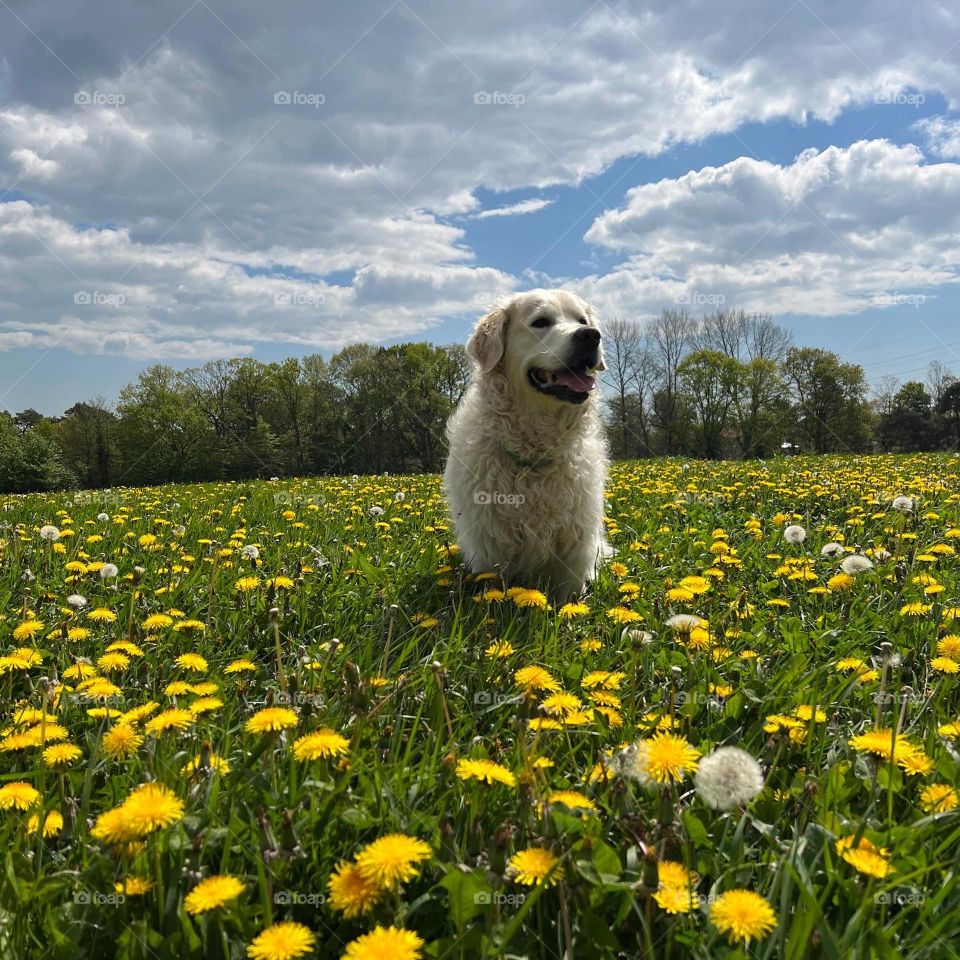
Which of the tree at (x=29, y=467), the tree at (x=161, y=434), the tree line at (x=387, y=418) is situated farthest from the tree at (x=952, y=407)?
the tree at (x=29, y=467)

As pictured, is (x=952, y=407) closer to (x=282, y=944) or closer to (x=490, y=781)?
(x=490, y=781)

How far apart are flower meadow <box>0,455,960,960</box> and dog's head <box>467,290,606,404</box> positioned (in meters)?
1.73

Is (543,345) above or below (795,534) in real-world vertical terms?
above

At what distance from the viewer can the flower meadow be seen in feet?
4.17

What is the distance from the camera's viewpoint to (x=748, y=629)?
3314 mm

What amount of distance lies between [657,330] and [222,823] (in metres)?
59.0

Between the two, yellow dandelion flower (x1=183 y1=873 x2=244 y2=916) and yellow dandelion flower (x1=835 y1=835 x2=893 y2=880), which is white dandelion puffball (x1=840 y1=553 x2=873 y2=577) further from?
yellow dandelion flower (x1=183 y1=873 x2=244 y2=916)

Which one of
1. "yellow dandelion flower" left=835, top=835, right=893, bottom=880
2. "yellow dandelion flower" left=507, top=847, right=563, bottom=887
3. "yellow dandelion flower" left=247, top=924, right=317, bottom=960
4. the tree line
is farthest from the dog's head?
the tree line

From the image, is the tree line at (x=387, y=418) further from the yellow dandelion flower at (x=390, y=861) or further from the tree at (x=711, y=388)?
the yellow dandelion flower at (x=390, y=861)

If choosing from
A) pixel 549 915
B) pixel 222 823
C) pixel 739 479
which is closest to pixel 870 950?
pixel 549 915

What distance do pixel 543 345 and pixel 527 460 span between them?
856 mm

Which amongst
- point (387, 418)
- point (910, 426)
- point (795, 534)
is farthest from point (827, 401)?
point (795, 534)

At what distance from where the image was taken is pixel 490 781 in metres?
1.55

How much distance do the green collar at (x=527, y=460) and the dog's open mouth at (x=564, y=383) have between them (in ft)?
1.51
